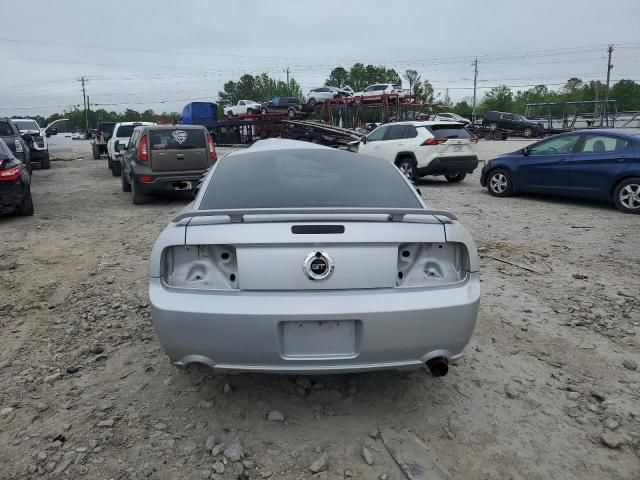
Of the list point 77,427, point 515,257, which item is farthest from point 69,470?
point 515,257

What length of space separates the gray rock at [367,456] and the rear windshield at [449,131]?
1136 centimetres

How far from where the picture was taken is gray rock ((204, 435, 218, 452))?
2721 millimetres

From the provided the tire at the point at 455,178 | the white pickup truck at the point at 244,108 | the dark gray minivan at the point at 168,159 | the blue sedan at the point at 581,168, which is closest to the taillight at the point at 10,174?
the dark gray minivan at the point at 168,159

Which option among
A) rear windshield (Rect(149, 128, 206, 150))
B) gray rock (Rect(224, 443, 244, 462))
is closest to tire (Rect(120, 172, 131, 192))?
rear windshield (Rect(149, 128, 206, 150))

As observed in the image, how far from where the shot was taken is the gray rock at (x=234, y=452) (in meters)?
2.63

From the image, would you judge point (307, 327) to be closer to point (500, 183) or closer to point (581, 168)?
point (581, 168)

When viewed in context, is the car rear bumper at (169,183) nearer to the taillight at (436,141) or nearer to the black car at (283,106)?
the taillight at (436,141)

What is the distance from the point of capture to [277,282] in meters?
2.61

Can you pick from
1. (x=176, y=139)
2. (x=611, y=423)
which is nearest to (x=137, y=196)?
(x=176, y=139)

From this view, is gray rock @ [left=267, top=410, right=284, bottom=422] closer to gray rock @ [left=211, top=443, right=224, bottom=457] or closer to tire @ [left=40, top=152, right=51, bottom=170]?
gray rock @ [left=211, top=443, right=224, bottom=457]

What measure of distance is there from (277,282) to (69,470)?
141cm

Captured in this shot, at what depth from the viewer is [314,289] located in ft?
8.63

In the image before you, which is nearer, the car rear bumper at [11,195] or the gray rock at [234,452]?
the gray rock at [234,452]

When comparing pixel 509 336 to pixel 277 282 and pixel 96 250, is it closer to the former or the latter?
pixel 277 282
